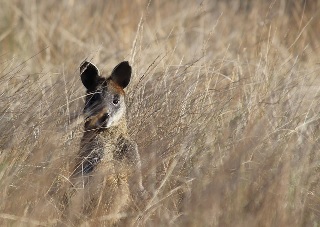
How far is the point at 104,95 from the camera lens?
215 inches

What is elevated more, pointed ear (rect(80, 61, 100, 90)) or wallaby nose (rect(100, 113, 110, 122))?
pointed ear (rect(80, 61, 100, 90))

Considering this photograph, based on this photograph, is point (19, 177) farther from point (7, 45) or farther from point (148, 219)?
point (7, 45)

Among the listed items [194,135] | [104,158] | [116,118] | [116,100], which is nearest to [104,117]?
[116,118]

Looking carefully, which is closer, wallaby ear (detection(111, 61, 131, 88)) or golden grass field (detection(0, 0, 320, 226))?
golden grass field (detection(0, 0, 320, 226))

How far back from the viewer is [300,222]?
4.28m

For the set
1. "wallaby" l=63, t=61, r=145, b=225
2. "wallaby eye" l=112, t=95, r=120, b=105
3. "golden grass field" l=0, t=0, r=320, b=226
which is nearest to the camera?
"golden grass field" l=0, t=0, r=320, b=226

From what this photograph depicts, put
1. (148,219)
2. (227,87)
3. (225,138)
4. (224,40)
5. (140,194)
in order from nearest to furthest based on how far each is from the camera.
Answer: (148,219) < (140,194) < (225,138) < (227,87) < (224,40)

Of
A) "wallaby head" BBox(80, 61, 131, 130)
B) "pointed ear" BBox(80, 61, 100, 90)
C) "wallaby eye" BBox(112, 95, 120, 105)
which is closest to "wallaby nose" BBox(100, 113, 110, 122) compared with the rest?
"wallaby head" BBox(80, 61, 131, 130)

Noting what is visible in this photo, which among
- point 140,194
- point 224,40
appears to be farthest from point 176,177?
point 224,40

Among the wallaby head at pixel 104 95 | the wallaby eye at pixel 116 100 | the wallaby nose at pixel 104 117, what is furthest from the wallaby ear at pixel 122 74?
the wallaby nose at pixel 104 117

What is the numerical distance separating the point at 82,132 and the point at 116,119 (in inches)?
10.3

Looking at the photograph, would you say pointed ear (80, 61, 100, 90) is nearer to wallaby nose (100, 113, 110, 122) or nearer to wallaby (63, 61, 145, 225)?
wallaby (63, 61, 145, 225)

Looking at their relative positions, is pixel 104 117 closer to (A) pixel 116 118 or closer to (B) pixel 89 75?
(A) pixel 116 118

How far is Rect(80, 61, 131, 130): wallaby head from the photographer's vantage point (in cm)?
528
